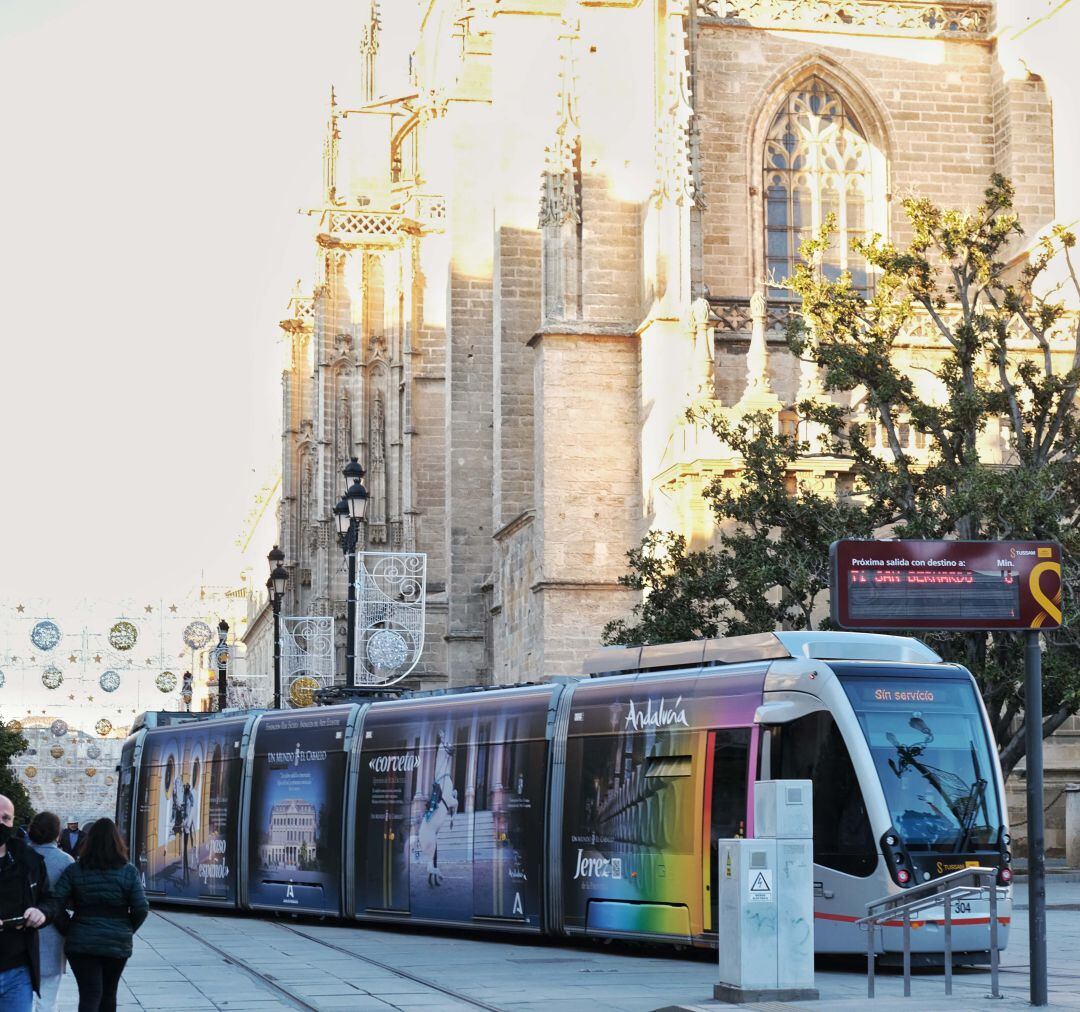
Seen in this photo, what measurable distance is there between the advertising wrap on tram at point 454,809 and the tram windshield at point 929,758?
391cm

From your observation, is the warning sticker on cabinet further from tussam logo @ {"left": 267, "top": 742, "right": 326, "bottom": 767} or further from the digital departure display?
tussam logo @ {"left": 267, "top": 742, "right": 326, "bottom": 767}

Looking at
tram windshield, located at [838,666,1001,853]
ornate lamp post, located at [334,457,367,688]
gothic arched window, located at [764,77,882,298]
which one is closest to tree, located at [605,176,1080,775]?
ornate lamp post, located at [334,457,367,688]

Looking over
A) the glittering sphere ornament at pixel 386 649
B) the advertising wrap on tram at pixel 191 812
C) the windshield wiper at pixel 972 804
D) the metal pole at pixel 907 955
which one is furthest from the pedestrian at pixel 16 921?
the glittering sphere ornament at pixel 386 649

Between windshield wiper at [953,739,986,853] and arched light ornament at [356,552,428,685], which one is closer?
windshield wiper at [953,739,986,853]

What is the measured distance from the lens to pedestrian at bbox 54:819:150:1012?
10.8m

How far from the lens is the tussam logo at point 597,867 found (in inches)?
730

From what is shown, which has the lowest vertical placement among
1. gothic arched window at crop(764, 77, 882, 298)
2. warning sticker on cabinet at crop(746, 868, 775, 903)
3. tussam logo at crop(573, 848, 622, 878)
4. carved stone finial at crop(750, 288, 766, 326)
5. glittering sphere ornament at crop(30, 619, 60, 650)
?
tussam logo at crop(573, 848, 622, 878)

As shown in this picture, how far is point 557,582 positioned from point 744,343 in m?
4.91

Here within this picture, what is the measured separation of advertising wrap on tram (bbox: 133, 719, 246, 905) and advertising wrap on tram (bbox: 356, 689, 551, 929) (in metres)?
3.40

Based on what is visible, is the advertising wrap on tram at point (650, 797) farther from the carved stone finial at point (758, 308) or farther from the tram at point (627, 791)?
the carved stone finial at point (758, 308)

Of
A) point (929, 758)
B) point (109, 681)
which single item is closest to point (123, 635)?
point (109, 681)

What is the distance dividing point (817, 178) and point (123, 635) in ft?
106

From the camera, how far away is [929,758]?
16.8 metres

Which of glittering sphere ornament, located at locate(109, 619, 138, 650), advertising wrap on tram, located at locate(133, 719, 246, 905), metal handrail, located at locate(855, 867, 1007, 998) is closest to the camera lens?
metal handrail, located at locate(855, 867, 1007, 998)
